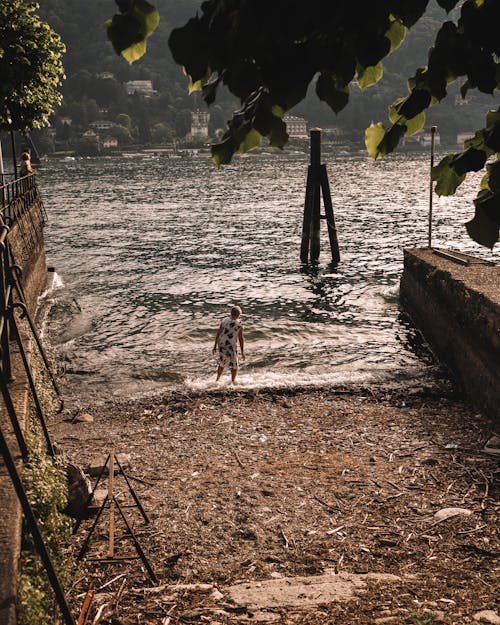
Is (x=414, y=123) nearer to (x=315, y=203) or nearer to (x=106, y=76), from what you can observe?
(x=315, y=203)

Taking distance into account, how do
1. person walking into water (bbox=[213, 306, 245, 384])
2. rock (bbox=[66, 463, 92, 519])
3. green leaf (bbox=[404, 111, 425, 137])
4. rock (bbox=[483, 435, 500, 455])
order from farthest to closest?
1. person walking into water (bbox=[213, 306, 245, 384])
2. rock (bbox=[483, 435, 500, 455])
3. rock (bbox=[66, 463, 92, 519])
4. green leaf (bbox=[404, 111, 425, 137])

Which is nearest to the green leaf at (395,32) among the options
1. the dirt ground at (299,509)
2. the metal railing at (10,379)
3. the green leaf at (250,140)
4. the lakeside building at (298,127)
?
A: the green leaf at (250,140)

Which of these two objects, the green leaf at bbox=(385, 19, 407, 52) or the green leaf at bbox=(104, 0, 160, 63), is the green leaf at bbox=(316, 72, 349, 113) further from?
the green leaf at bbox=(104, 0, 160, 63)

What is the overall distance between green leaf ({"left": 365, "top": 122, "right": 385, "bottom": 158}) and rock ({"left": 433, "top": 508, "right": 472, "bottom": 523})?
17.0ft

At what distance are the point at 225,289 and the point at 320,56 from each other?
899 inches

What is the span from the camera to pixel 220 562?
645cm

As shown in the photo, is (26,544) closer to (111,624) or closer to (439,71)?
(111,624)

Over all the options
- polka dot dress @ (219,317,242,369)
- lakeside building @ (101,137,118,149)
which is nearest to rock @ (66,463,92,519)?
polka dot dress @ (219,317,242,369)

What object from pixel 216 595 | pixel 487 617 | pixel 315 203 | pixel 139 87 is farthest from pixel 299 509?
pixel 139 87

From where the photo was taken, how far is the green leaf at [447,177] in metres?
3.14

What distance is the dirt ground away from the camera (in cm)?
548

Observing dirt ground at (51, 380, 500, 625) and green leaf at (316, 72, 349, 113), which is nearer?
green leaf at (316, 72, 349, 113)

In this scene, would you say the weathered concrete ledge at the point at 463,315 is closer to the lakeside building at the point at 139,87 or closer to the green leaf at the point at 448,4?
the green leaf at the point at 448,4

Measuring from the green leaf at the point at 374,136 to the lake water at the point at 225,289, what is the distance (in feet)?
35.5
